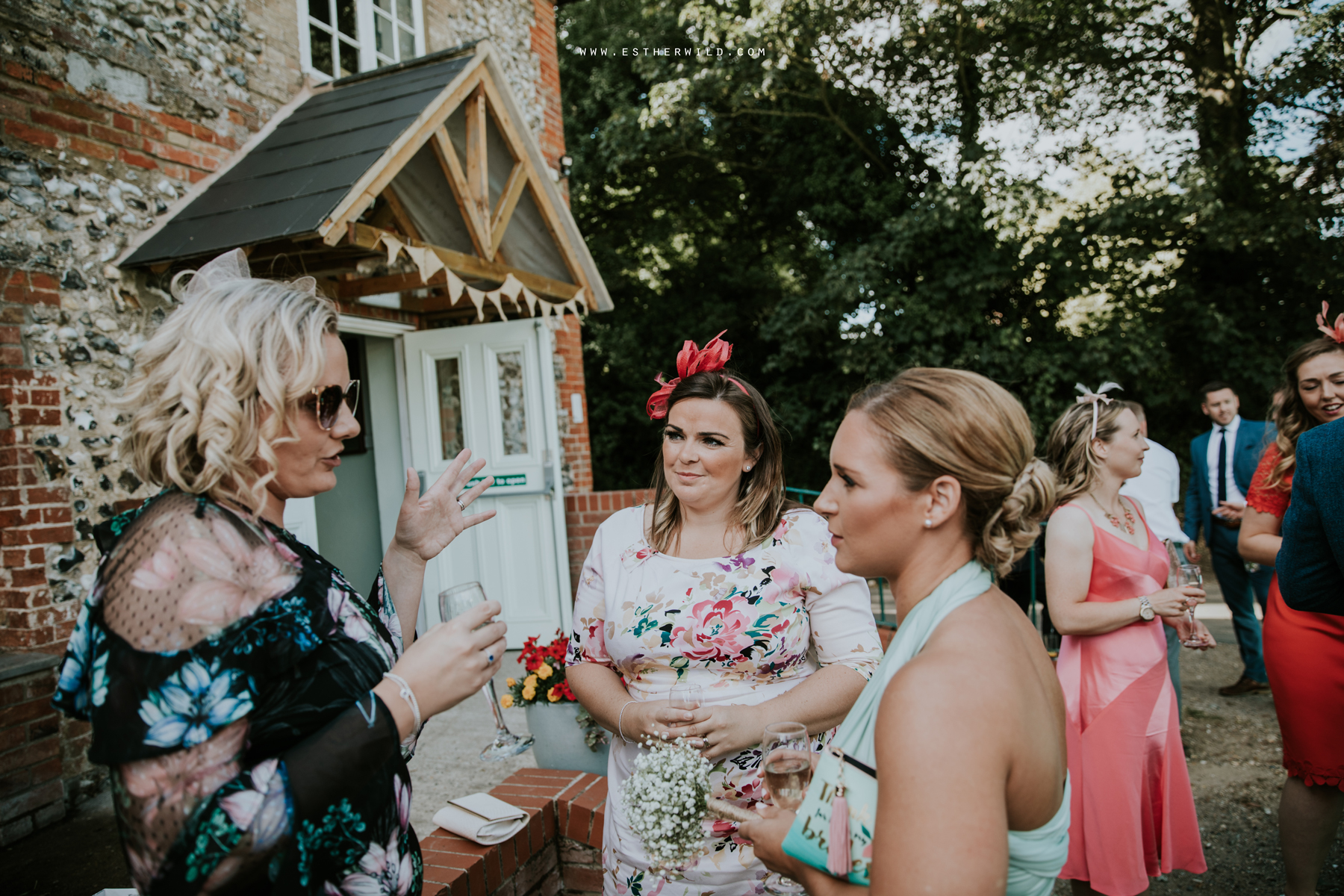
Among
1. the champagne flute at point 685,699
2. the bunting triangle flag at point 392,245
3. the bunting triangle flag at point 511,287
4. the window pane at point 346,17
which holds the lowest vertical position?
the champagne flute at point 685,699

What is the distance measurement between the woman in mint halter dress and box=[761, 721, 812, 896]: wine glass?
A: 0.14 feet

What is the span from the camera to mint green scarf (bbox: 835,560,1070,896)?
1.22 meters

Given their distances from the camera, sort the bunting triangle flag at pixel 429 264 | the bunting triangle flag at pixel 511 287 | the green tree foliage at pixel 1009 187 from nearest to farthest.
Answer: the bunting triangle flag at pixel 429 264 → the bunting triangle flag at pixel 511 287 → the green tree foliage at pixel 1009 187

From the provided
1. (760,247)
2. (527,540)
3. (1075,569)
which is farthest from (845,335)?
(1075,569)

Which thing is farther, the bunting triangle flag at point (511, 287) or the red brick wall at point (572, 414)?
the red brick wall at point (572, 414)

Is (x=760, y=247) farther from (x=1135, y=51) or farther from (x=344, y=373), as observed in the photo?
(x=344, y=373)

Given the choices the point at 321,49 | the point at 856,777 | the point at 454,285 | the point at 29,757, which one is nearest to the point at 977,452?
the point at 856,777

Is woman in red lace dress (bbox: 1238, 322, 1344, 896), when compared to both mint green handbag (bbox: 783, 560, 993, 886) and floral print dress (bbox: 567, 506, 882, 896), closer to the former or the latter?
floral print dress (bbox: 567, 506, 882, 896)

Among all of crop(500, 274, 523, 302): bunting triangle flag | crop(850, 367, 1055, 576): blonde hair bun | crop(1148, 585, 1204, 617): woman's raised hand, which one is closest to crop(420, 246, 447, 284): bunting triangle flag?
crop(500, 274, 523, 302): bunting triangle flag

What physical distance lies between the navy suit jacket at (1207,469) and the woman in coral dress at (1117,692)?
2.97 m

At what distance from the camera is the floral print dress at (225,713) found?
1115 mm

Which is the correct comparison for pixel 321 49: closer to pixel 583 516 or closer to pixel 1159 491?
pixel 583 516

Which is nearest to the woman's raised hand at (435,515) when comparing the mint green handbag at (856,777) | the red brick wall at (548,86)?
the mint green handbag at (856,777)

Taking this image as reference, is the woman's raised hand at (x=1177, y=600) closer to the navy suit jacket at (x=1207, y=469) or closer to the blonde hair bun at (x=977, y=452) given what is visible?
the blonde hair bun at (x=977, y=452)
